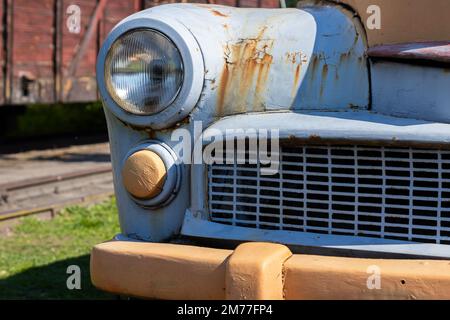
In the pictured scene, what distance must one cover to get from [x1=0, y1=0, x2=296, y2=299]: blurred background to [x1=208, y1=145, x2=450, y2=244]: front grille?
1199 millimetres

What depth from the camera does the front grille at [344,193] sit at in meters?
2.15

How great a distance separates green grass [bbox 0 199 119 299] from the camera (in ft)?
12.0

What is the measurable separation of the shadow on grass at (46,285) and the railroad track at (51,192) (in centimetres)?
101

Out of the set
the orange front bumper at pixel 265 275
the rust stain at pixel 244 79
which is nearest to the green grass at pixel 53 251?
the orange front bumper at pixel 265 275

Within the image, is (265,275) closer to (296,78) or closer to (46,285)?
(296,78)

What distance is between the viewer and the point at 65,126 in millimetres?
11484

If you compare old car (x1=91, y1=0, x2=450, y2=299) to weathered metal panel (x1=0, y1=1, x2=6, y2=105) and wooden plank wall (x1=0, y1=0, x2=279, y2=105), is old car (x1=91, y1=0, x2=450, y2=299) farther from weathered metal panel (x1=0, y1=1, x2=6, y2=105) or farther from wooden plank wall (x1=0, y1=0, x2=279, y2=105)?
weathered metal panel (x1=0, y1=1, x2=6, y2=105)

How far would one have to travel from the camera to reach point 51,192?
5.83 metres

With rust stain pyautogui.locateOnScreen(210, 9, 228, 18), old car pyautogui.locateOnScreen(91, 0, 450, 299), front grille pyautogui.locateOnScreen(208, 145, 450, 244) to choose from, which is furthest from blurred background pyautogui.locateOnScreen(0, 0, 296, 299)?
front grille pyautogui.locateOnScreen(208, 145, 450, 244)

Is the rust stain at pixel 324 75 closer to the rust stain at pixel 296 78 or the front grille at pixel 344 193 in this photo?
the rust stain at pixel 296 78

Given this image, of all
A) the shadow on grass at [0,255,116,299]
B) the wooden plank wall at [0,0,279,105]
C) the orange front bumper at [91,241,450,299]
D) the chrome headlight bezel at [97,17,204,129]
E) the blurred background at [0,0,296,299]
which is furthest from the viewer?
the wooden plank wall at [0,0,279,105]

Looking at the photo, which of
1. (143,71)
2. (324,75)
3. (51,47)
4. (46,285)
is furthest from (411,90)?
(51,47)

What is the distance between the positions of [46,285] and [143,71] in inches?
67.0
